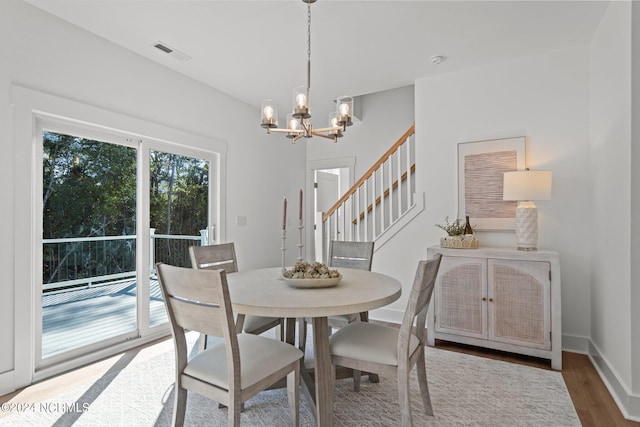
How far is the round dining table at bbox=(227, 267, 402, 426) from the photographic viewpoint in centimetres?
153

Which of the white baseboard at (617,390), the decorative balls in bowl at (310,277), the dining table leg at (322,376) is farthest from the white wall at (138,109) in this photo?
the white baseboard at (617,390)

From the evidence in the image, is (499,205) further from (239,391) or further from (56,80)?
(56,80)

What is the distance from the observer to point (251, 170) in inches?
172

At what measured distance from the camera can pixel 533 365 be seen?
2.64 meters

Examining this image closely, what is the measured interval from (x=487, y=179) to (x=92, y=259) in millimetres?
3565

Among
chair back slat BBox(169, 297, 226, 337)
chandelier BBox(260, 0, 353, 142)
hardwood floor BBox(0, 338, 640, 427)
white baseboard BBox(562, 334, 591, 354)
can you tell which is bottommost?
hardwood floor BBox(0, 338, 640, 427)

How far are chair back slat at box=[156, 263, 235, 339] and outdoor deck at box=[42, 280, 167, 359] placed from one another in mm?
1666

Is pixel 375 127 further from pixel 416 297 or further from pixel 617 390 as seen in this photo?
pixel 617 390

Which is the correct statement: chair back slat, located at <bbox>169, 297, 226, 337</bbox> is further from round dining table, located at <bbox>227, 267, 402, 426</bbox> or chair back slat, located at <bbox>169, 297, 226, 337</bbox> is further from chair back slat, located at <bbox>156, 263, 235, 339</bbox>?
round dining table, located at <bbox>227, 267, 402, 426</bbox>

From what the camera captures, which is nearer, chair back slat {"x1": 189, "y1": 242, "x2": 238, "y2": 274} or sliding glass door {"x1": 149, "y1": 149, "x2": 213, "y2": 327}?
chair back slat {"x1": 189, "y1": 242, "x2": 238, "y2": 274}

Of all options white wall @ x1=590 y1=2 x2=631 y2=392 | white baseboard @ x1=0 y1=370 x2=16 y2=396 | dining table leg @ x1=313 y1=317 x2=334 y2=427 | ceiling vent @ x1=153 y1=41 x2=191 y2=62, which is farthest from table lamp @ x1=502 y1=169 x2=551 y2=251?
white baseboard @ x1=0 y1=370 x2=16 y2=396

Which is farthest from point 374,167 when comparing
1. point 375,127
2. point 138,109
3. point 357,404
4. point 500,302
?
point 357,404

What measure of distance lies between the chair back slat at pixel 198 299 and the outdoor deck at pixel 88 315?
167cm

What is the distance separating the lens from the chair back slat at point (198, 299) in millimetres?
1373
